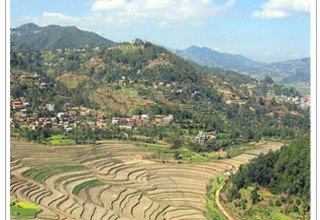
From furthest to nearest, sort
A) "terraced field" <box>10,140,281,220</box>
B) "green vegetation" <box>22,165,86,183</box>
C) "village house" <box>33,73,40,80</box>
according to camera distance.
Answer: "village house" <box>33,73,40,80</box> → "green vegetation" <box>22,165,86,183</box> → "terraced field" <box>10,140,281,220</box>

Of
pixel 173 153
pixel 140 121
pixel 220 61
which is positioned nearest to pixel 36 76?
pixel 140 121

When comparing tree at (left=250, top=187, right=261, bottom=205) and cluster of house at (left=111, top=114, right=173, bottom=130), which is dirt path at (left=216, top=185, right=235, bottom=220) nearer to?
tree at (left=250, top=187, right=261, bottom=205)

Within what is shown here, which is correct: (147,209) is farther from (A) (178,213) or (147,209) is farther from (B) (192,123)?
(B) (192,123)

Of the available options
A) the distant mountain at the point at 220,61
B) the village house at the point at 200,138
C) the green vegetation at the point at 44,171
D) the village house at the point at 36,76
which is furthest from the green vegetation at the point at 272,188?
the distant mountain at the point at 220,61

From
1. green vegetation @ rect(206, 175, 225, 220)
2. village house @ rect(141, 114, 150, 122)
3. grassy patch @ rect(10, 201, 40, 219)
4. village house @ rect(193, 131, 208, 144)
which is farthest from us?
village house @ rect(141, 114, 150, 122)

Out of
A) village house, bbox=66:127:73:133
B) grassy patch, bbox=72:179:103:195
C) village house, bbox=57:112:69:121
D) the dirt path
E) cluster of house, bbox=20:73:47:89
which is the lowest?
the dirt path

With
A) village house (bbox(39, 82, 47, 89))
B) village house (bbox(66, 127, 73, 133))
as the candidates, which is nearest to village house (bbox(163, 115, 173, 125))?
village house (bbox(66, 127, 73, 133))

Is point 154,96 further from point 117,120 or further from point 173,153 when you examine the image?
point 173,153
